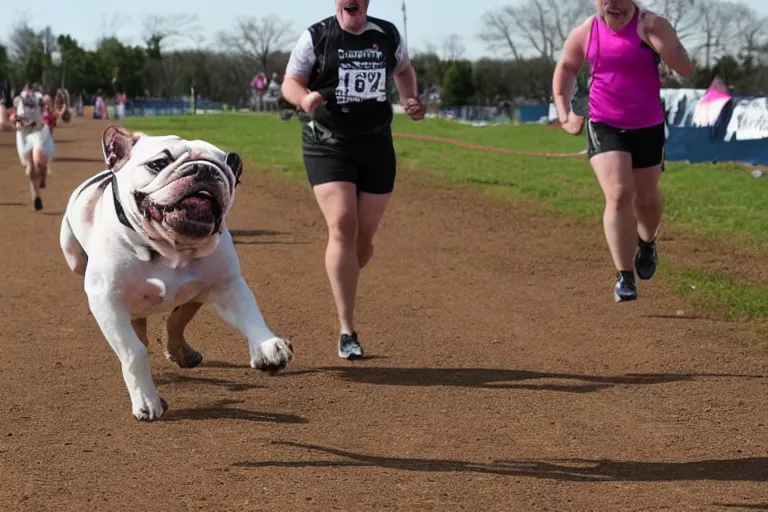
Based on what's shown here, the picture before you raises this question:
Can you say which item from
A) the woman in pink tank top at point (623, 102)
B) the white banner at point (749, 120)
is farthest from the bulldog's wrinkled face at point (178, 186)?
the white banner at point (749, 120)

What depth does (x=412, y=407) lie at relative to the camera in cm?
584

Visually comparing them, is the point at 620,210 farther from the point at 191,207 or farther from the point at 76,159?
the point at 76,159

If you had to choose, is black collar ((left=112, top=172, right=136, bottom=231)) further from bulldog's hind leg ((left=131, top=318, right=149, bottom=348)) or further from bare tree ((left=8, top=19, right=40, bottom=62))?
bare tree ((left=8, top=19, right=40, bottom=62))

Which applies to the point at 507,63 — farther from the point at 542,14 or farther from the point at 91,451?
the point at 91,451

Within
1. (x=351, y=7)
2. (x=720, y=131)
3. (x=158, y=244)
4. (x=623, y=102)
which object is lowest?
(x=720, y=131)

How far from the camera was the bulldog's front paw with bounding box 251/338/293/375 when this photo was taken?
4.74 meters

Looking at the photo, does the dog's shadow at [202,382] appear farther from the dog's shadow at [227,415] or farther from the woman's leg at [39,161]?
the woman's leg at [39,161]

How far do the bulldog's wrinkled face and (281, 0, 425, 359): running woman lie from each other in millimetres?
1790

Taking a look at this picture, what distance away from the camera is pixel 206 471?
4.78 meters

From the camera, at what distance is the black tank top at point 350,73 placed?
258 inches

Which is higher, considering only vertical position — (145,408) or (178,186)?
(178,186)

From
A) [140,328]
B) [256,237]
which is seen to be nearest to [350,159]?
[140,328]

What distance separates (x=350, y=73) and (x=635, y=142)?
2.04 m

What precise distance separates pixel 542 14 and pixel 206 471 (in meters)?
78.2
